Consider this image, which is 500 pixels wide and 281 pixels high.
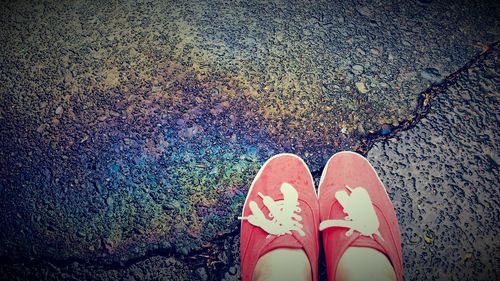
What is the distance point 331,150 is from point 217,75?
79 centimetres

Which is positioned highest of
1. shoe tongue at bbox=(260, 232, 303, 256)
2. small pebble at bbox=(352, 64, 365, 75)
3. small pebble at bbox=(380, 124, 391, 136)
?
small pebble at bbox=(352, 64, 365, 75)

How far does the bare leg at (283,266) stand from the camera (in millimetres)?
1260

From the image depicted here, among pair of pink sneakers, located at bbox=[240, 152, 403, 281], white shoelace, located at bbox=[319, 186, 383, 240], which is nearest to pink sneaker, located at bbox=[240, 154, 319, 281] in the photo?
pair of pink sneakers, located at bbox=[240, 152, 403, 281]

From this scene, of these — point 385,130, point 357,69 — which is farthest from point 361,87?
point 385,130

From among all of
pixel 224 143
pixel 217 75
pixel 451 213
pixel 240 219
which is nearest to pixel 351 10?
pixel 217 75

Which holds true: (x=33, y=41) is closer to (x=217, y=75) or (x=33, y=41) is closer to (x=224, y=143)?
(x=217, y=75)

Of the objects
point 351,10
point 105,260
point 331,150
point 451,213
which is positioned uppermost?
point 351,10

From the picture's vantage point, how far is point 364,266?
1255mm

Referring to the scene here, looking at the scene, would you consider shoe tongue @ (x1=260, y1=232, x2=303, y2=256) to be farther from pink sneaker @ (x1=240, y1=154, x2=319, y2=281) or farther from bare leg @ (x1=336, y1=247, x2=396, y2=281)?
bare leg @ (x1=336, y1=247, x2=396, y2=281)

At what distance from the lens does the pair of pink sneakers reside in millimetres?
1310

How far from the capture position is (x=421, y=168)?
1.47 meters

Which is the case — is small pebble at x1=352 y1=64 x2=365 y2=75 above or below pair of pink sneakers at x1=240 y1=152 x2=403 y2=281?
above

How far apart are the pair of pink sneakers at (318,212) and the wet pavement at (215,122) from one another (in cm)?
7

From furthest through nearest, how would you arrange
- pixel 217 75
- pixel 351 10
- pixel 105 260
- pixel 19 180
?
pixel 351 10 → pixel 217 75 → pixel 19 180 → pixel 105 260
